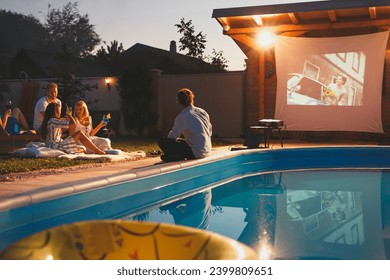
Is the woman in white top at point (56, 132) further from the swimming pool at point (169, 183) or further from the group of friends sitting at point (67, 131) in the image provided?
the swimming pool at point (169, 183)

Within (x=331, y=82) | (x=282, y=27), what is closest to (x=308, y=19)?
(x=282, y=27)

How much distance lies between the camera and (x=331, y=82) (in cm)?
1205

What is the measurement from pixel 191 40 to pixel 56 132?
13.6 meters

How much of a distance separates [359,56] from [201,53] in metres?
9.67

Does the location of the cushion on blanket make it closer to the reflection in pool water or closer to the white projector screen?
the reflection in pool water

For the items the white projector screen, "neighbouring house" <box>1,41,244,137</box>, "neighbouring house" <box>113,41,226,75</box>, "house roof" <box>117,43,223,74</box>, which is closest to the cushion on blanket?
"neighbouring house" <box>1,41,244,137</box>

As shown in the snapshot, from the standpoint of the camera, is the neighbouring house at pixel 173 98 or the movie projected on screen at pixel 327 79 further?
the neighbouring house at pixel 173 98

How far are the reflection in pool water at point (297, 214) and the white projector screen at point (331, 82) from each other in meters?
4.70

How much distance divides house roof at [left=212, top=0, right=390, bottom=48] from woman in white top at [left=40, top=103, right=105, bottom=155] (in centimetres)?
544

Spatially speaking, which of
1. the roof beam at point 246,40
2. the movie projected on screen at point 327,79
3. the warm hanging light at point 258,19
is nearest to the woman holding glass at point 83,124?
the warm hanging light at point 258,19

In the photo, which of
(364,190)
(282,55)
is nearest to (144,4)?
(282,55)

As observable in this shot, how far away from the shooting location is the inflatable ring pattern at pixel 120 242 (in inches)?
60.9

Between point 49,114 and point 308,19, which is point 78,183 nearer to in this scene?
point 49,114

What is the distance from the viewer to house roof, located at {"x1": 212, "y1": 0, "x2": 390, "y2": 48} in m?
11.0
